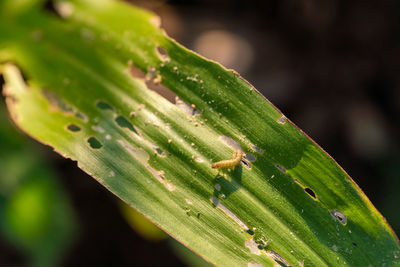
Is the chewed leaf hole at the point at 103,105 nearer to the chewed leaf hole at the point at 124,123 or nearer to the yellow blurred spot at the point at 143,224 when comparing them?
the chewed leaf hole at the point at 124,123

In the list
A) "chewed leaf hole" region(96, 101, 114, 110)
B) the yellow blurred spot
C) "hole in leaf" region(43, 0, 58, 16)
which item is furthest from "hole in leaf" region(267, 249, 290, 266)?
"hole in leaf" region(43, 0, 58, 16)

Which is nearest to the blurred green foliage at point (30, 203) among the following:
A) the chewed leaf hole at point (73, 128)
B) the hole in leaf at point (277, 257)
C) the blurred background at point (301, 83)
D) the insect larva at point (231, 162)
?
the blurred background at point (301, 83)

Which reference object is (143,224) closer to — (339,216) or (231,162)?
(231,162)

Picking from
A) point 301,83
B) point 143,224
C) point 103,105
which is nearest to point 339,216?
point 103,105

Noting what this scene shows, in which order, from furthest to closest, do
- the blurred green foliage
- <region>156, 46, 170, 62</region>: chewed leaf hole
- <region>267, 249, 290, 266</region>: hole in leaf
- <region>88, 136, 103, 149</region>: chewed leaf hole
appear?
the blurred green foliage → <region>156, 46, 170, 62</region>: chewed leaf hole → <region>88, 136, 103, 149</region>: chewed leaf hole → <region>267, 249, 290, 266</region>: hole in leaf

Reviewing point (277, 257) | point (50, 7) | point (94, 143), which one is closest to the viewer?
point (277, 257)

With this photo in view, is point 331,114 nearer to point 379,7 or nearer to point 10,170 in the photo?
point 379,7

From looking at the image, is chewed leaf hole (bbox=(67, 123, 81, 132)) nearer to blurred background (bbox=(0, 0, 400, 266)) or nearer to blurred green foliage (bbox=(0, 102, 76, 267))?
blurred green foliage (bbox=(0, 102, 76, 267))
